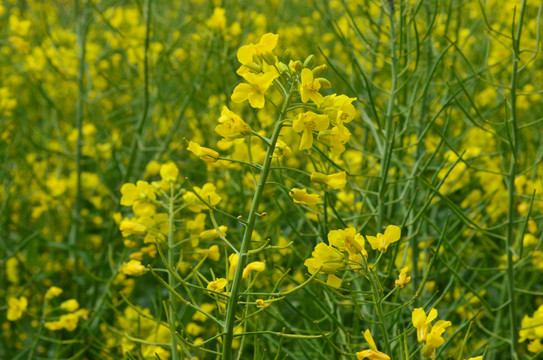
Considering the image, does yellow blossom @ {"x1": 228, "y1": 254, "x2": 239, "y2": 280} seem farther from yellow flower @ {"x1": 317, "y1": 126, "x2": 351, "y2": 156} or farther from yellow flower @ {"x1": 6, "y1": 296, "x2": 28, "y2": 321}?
yellow flower @ {"x1": 6, "y1": 296, "x2": 28, "y2": 321}

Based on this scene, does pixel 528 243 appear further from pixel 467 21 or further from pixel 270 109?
pixel 467 21

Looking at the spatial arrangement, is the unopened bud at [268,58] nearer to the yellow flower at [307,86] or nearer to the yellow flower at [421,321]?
the yellow flower at [307,86]

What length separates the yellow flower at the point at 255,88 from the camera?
40.3 inches

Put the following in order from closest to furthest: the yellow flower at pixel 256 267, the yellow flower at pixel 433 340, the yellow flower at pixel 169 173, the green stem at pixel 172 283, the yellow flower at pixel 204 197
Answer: the yellow flower at pixel 433 340, the yellow flower at pixel 256 267, the green stem at pixel 172 283, the yellow flower at pixel 204 197, the yellow flower at pixel 169 173

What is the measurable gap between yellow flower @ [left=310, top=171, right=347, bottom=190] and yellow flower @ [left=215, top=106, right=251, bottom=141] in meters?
0.16

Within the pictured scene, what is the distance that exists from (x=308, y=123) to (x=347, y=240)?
228 mm

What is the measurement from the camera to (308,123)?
3.32 feet

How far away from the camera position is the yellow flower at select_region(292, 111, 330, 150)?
1.00 metres

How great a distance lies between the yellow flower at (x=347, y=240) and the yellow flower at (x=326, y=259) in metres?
0.02

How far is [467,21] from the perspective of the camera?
369 cm

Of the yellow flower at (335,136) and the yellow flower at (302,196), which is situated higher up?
the yellow flower at (335,136)

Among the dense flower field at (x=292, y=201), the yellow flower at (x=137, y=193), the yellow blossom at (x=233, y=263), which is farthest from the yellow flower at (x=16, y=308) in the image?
the yellow blossom at (x=233, y=263)

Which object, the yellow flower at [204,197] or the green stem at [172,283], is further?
the yellow flower at [204,197]

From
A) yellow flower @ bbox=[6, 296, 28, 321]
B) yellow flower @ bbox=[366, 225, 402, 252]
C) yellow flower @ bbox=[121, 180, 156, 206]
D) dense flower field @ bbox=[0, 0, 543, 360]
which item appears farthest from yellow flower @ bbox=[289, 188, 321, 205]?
yellow flower @ bbox=[6, 296, 28, 321]
